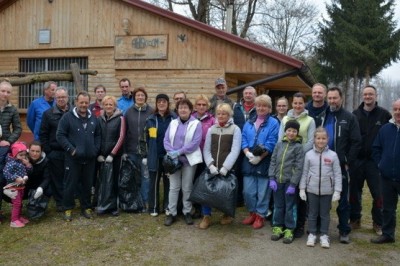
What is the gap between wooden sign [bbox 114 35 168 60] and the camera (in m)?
10.9

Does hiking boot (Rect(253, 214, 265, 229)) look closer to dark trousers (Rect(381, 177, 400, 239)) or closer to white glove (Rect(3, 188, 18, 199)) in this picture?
dark trousers (Rect(381, 177, 400, 239))

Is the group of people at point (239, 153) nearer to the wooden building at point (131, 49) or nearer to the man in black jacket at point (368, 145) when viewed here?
the man in black jacket at point (368, 145)

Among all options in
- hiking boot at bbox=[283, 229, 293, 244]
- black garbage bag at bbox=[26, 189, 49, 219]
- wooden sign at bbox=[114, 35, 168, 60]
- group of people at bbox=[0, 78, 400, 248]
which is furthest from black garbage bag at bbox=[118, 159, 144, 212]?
wooden sign at bbox=[114, 35, 168, 60]

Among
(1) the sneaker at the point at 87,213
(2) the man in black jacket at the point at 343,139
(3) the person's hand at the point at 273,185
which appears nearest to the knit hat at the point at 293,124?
(2) the man in black jacket at the point at 343,139

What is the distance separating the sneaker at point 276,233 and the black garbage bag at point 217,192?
1.81 ft

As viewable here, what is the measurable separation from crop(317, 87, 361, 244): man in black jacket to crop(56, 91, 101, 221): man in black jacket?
3111 mm

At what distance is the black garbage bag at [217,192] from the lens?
16.8ft

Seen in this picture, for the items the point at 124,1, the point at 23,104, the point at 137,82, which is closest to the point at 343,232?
the point at 137,82

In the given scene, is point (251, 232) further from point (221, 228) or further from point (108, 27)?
point (108, 27)

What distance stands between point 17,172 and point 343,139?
4.19 m

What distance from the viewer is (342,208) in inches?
195

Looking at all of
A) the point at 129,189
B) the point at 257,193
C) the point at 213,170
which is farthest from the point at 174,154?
the point at 257,193

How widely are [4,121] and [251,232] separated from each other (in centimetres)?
366

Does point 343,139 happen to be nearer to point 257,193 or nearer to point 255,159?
point 255,159
